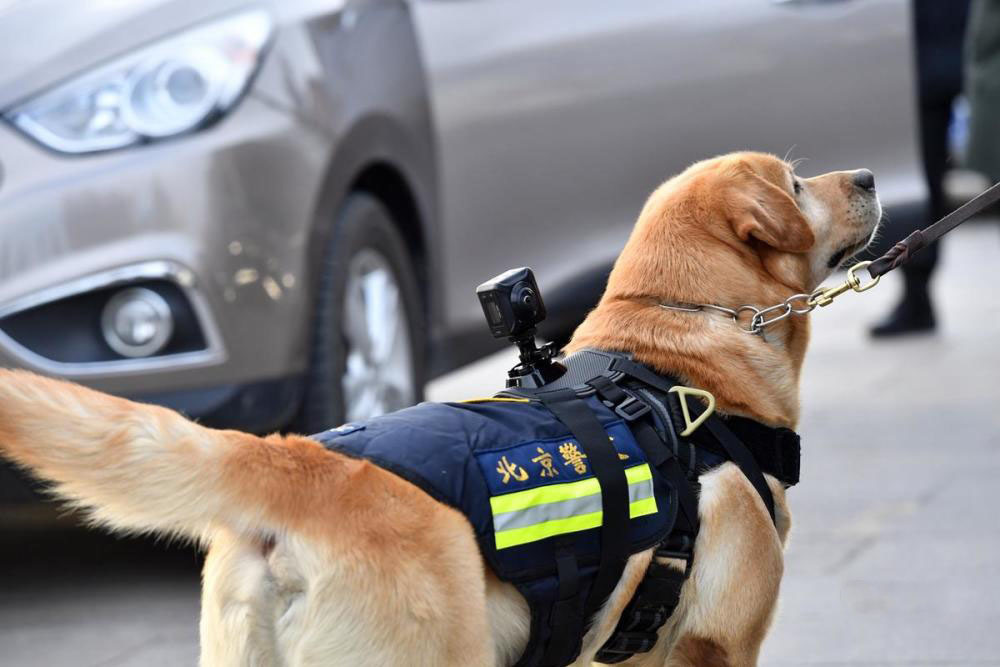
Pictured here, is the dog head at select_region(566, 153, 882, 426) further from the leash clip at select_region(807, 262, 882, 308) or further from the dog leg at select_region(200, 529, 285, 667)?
the dog leg at select_region(200, 529, 285, 667)

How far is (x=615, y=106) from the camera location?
592 centimetres

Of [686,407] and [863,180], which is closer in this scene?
[686,407]

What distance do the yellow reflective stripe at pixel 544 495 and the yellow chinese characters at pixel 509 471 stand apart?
3 centimetres

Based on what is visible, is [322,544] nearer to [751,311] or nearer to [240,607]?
[240,607]

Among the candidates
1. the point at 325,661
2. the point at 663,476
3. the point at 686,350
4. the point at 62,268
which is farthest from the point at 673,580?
the point at 62,268

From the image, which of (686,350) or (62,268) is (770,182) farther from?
(62,268)

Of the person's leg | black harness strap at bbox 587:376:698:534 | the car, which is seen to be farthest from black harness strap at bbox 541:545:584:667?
the person's leg

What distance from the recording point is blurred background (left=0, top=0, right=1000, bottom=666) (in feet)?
14.0

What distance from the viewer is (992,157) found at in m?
6.68

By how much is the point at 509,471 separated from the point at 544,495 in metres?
0.08

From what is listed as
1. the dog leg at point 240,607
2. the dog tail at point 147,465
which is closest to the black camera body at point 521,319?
the dog tail at point 147,465

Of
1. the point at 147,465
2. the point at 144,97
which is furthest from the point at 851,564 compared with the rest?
the point at 147,465

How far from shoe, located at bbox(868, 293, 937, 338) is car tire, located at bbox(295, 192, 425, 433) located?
14.1 ft

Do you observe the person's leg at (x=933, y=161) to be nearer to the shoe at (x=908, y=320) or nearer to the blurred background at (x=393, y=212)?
the shoe at (x=908, y=320)
